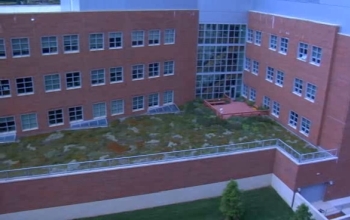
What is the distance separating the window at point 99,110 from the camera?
95.5 ft

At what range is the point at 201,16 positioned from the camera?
3173cm

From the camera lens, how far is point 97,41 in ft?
90.3

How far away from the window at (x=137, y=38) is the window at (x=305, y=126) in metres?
13.2

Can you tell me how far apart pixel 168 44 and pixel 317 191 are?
1543cm

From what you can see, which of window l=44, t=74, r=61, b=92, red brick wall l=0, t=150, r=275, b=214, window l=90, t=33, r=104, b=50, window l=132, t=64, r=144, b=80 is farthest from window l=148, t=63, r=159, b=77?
red brick wall l=0, t=150, r=275, b=214

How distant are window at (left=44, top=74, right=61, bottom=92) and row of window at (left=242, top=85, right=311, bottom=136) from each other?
53.4 ft

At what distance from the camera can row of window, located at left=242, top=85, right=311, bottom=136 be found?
27.1 m

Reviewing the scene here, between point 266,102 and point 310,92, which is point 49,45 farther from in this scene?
point 310,92

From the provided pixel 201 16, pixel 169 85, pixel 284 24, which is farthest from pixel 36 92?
pixel 284 24

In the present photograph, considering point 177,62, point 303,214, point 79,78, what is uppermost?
point 177,62

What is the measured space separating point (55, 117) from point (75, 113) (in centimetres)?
148

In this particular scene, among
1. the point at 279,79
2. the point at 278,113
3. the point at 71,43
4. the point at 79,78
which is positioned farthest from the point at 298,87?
the point at 71,43

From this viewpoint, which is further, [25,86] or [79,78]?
[79,78]

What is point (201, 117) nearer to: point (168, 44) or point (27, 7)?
point (168, 44)
